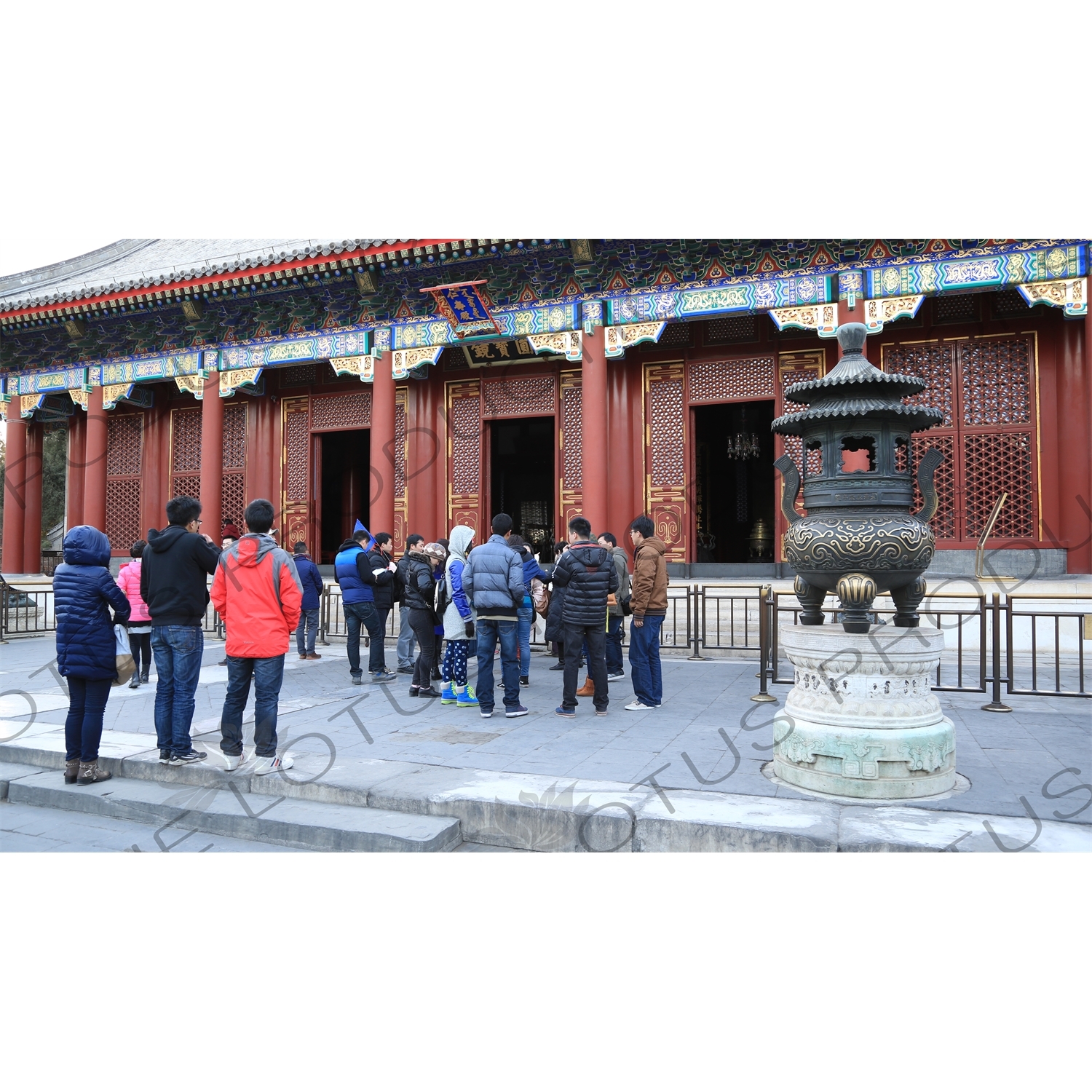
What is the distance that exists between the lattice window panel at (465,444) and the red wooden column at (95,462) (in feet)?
23.7

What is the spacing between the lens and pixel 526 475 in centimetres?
2048

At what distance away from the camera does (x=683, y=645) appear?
31.4ft

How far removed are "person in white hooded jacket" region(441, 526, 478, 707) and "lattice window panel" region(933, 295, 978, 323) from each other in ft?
26.8

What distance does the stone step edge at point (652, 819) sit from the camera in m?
3.41

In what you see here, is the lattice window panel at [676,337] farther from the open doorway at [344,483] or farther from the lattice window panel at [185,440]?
the lattice window panel at [185,440]

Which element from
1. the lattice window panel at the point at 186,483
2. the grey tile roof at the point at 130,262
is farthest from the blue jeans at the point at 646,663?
the lattice window panel at the point at 186,483

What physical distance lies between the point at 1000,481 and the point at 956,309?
250 centimetres

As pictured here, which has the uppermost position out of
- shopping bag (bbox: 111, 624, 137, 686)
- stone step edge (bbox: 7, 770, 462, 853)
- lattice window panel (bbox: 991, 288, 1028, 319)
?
lattice window panel (bbox: 991, 288, 1028, 319)

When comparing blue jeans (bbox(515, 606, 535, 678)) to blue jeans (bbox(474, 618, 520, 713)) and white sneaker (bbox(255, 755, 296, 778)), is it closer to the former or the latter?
blue jeans (bbox(474, 618, 520, 713))

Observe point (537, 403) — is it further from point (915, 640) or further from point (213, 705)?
point (915, 640)

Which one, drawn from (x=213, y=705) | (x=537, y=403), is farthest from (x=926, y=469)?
(x=537, y=403)

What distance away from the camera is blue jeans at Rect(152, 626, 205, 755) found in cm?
466

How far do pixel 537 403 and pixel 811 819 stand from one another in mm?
10420

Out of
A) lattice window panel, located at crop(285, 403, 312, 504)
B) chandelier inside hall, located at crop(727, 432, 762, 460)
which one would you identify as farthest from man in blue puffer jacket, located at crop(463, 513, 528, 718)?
chandelier inside hall, located at crop(727, 432, 762, 460)
